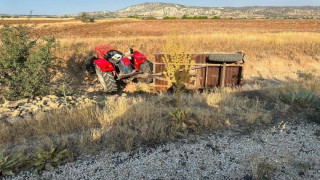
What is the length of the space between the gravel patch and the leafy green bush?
15.2 feet

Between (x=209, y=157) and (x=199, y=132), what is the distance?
843mm

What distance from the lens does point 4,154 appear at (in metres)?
3.71

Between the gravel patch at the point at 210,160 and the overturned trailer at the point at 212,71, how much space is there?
19.9 feet

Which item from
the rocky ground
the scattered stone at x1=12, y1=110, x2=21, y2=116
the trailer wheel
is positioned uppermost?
the trailer wheel

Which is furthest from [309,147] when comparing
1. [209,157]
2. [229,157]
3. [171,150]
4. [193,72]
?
[193,72]

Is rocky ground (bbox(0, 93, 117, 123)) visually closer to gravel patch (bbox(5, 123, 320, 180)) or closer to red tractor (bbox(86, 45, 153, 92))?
gravel patch (bbox(5, 123, 320, 180))

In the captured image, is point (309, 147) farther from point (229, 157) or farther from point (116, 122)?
point (116, 122)

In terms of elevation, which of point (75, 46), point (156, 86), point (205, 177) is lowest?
point (156, 86)

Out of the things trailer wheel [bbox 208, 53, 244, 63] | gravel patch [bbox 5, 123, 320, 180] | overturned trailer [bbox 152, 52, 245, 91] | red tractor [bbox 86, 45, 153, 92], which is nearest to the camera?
gravel patch [bbox 5, 123, 320, 180]

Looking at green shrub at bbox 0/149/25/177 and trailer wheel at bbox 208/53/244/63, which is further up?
trailer wheel at bbox 208/53/244/63

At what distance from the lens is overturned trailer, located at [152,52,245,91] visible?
10.1 m

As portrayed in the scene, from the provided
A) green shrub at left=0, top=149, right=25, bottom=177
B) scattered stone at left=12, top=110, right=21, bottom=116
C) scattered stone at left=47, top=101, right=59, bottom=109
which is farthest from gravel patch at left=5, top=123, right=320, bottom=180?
scattered stone at left=47, top=101, right=59, bottom=109

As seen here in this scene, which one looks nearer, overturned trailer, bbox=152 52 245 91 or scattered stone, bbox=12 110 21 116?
scattered stone, bbox=12 110 21 116

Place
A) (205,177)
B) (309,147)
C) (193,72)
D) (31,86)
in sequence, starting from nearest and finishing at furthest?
(205,177) < (309,147) < (31,86) < (193,72)
